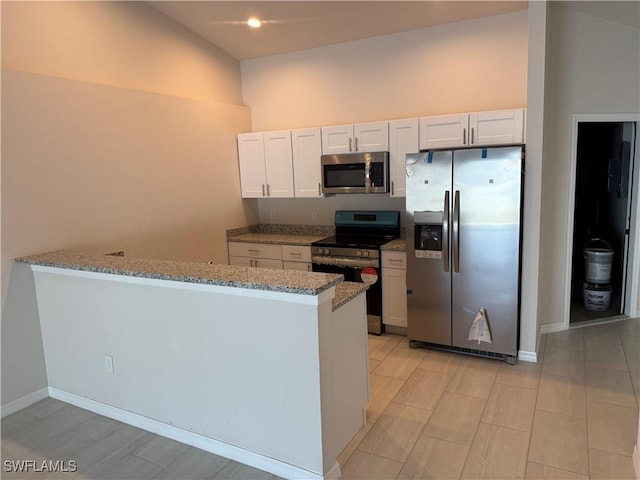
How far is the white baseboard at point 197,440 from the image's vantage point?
229 cm

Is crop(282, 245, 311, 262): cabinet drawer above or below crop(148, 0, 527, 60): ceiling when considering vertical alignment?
below

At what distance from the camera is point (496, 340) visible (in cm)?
356

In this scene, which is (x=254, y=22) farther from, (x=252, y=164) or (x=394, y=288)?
(x=394, y=288)

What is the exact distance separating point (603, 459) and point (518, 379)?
3.04 feet

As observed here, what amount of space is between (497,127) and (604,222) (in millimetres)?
2483

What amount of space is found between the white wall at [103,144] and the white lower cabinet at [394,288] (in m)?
1.88

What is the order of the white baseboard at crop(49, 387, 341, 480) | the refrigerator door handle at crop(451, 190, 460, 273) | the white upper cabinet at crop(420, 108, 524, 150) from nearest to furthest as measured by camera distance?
the white baseboard at crop(49, 387, 341, 480)
the refrigerator door handle at crop(451, 190, 460, 273)
the white upper cabinet at crop(420, 108, 524, 150)

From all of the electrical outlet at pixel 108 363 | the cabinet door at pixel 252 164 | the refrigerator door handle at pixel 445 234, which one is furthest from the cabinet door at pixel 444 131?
the electrical outlet at pixel 108 363

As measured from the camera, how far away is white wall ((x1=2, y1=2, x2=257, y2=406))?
2.98 m

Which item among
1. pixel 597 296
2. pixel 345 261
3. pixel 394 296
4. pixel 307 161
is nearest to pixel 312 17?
pixel 307 161

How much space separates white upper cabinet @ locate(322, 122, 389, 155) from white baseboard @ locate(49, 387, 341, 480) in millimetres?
2940

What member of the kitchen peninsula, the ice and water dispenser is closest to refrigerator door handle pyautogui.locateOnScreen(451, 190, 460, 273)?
the ice and water dispenser

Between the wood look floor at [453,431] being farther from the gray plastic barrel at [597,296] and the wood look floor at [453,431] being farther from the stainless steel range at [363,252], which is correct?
the gray plastic barrel at [597,296]

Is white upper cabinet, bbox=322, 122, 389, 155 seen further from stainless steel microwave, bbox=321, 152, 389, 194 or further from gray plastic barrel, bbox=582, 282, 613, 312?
gray plastic barrel, bbox=582, 282, 613, 312
